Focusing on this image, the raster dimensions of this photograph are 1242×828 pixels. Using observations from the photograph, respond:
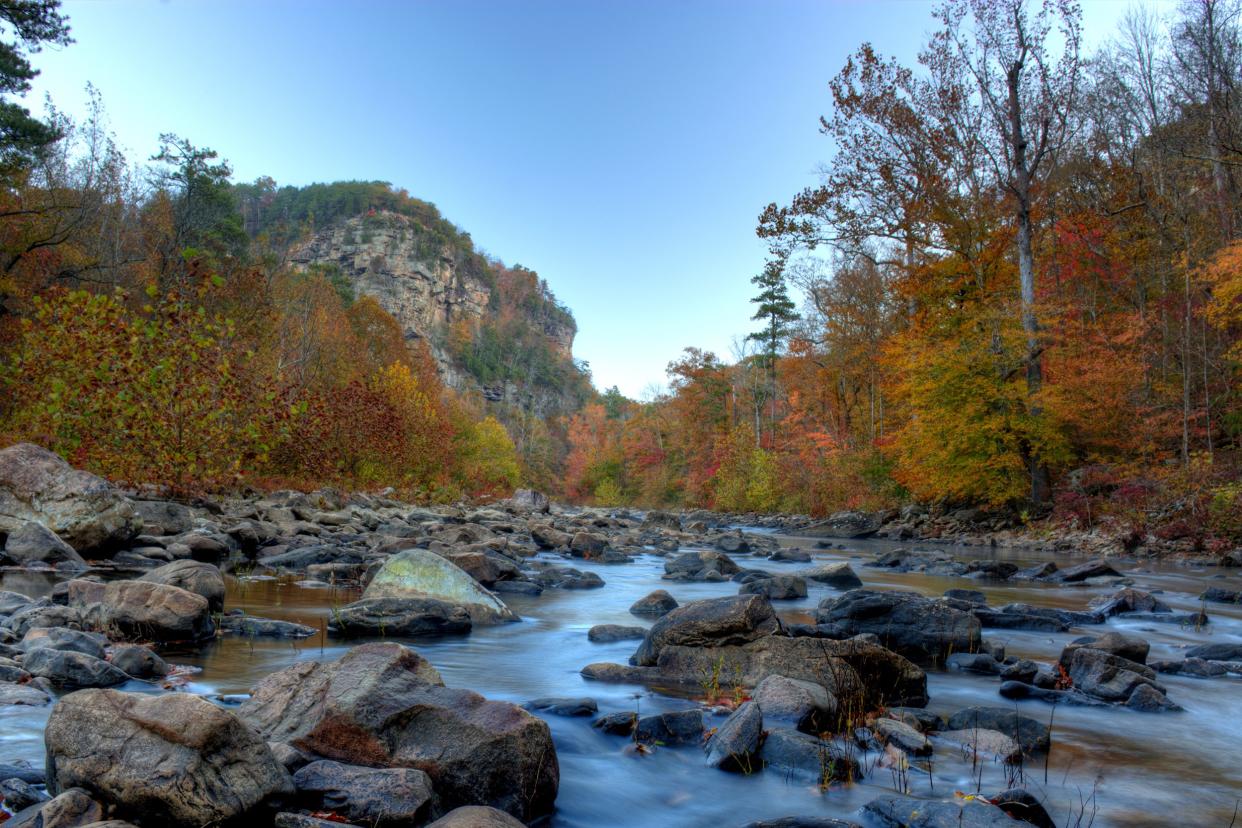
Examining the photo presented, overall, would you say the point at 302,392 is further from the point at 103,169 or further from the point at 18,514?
the point at 103,169

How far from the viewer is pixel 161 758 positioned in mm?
2463

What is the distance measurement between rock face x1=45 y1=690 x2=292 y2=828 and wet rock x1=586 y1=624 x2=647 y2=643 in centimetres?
414

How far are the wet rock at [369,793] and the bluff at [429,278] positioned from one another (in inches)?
3592

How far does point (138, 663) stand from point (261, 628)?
1.59 metres

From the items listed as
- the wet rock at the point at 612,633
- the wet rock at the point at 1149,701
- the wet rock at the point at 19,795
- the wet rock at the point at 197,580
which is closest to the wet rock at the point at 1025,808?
the wet rock at the point at 1149,701

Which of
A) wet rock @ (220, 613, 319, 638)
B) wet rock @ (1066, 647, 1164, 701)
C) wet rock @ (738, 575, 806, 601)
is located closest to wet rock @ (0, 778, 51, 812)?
wet rock @ (220, 613, 319, 638)

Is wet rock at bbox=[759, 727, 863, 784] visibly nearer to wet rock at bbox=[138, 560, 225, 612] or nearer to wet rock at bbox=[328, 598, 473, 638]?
wet rock at bbox=[328, 598, 473, 638]

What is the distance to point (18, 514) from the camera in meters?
8.63

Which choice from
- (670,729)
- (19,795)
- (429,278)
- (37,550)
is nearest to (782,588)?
(670,729)

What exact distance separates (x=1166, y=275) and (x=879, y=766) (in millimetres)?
24499

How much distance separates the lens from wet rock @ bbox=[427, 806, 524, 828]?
2430mm

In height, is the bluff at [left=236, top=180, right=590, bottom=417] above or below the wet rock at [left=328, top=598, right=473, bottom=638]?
above

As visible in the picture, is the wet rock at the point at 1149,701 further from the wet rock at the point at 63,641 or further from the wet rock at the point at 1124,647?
the wet rock at the point at 63,641

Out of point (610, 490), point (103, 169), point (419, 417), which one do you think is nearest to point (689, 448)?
point (610, 490)
